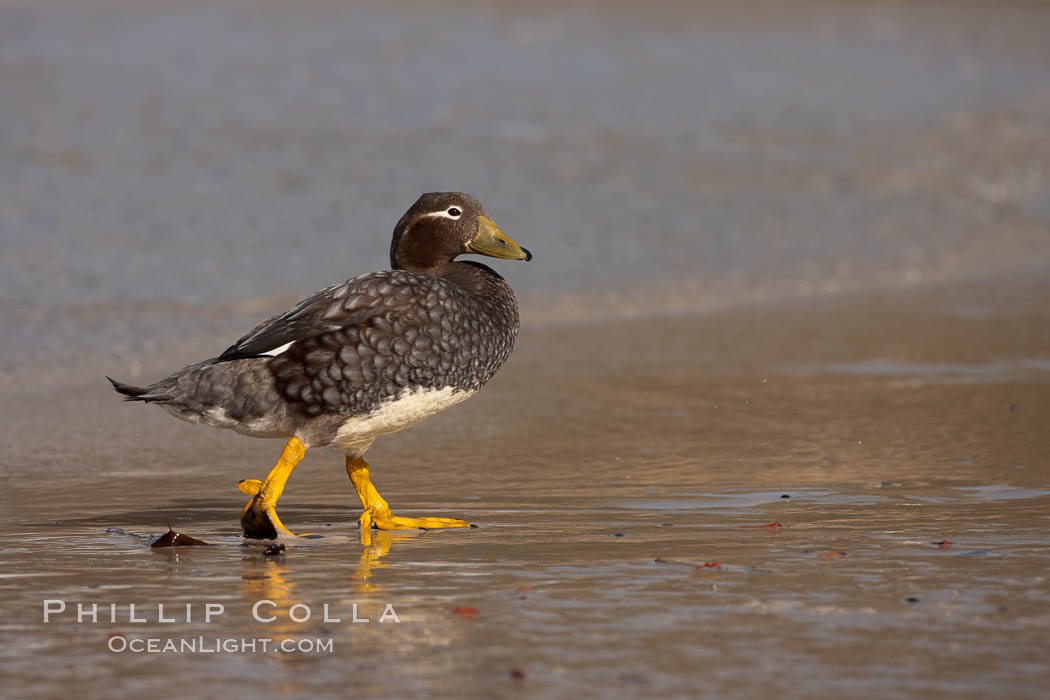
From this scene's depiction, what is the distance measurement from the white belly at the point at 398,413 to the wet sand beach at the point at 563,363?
40 centimetres

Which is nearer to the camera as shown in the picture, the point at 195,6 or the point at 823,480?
the point at 823,480

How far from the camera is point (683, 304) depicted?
11641mm

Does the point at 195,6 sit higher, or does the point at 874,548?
the point at 195,6

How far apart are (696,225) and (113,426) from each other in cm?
744

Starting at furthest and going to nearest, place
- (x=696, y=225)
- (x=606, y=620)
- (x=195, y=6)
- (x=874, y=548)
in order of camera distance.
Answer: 1. (x=195, y=6)
2. (x=696, y=225)
3. (x=874, y=548)
4. (x=606, y=620)

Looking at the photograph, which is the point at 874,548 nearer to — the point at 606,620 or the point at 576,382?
the point at 606,620

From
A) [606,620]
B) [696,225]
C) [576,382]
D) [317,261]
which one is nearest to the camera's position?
[606,620]

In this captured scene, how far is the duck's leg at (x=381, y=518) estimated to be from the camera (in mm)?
5945

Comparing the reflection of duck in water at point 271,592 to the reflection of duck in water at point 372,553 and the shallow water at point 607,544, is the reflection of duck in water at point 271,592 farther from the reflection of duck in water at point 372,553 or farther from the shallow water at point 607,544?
the reflection of duck in water at point 372,553

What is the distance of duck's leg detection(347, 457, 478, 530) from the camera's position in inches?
234

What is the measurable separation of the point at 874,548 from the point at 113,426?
14.4ft

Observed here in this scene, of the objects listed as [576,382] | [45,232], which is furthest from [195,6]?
[576,382]

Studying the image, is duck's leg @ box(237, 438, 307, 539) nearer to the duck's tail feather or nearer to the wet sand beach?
the wet sand beach

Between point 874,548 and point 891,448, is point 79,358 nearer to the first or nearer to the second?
point 891,448
